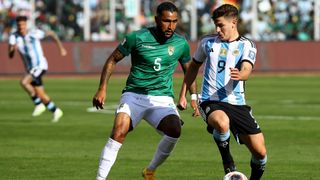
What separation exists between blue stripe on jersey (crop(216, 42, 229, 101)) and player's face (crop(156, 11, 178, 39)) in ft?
2.18

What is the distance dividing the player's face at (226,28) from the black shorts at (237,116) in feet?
2.67

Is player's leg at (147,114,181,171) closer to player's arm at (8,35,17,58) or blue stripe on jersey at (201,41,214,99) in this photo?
blue stripe on jersey at (201,41,214,99)

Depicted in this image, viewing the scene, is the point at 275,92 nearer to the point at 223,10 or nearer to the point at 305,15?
the point at 305,15

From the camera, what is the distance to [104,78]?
11797 millimetres

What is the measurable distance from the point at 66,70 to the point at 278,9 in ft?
35.7

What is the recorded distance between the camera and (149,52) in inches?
481

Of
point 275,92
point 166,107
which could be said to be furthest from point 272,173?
point 275,92

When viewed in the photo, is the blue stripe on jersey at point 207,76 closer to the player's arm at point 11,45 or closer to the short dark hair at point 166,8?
the short dark hair at point 166,8

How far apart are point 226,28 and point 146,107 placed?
1.45 meters

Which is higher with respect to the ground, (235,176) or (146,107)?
(146,107)

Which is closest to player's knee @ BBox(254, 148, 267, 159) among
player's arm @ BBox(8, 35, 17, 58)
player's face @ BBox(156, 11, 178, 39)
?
player's face @ BBox(156, 11, 178, 39)

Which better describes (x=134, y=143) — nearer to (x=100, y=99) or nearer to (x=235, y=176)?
(x=100, y=99)

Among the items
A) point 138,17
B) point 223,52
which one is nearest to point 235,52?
point 223,52

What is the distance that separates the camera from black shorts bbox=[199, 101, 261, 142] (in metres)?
11.7
